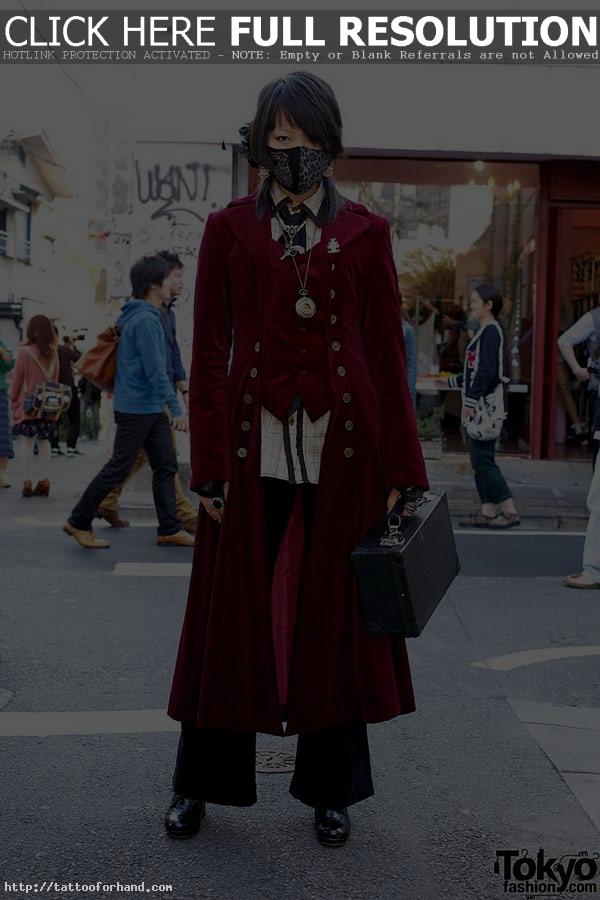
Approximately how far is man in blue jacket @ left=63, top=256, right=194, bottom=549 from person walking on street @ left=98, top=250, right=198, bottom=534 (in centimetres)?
13

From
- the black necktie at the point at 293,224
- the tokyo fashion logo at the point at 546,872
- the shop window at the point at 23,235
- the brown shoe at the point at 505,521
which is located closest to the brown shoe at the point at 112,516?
the brown shoe at the point at 505,521

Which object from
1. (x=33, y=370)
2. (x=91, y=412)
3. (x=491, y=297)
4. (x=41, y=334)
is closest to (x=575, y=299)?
(x=491, y=297)

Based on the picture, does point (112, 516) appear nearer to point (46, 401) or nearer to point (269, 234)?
point (46, 401)

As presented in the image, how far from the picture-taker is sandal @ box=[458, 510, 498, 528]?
9.80 meters

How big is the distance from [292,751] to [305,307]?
5.41 ft

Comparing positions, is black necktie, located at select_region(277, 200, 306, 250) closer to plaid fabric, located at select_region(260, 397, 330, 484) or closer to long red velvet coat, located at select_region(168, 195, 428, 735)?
long red velvet coat, located at select_region(168, 195, 428, 735)

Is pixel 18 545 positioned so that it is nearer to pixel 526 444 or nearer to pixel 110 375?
pixel 110 375

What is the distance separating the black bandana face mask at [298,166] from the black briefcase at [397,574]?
35.5 inches

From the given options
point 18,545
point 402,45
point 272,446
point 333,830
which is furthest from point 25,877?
point 402,45

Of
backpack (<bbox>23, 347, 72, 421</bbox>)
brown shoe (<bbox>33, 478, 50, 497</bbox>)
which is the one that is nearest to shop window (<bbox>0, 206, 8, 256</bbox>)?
backpack (<bbox>23, 347, 72, 421</bbox>)

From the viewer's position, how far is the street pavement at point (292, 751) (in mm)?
3289

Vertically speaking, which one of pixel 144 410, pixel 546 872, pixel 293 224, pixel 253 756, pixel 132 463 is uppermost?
pixel 293 224

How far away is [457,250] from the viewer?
14.1 meters

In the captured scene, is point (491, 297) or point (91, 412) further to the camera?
point (91, 412)
